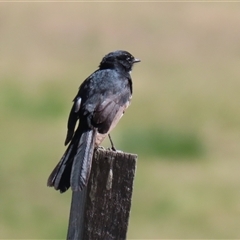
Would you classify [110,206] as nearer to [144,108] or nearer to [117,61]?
[117,61]

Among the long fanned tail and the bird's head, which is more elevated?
the bird's head

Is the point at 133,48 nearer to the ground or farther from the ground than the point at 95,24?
nearer to the ground

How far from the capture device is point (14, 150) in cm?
1271

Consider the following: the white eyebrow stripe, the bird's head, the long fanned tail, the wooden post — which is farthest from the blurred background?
the wooden post

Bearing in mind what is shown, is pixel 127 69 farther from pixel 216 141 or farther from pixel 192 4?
pixel 192 4

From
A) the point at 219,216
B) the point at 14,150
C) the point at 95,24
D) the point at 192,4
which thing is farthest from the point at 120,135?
the point at 192,4

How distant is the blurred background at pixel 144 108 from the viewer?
10.8m

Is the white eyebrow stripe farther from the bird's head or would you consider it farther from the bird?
the bird's head

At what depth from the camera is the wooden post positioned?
3824 mm

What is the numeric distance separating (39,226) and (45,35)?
10417mm

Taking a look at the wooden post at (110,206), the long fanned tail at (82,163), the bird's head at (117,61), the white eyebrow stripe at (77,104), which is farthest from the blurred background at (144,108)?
the wooden post at (110,206)

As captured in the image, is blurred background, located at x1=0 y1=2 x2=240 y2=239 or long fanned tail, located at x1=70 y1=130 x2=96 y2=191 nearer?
long fanned tail, located at x1=70 y1=130 x2=96 y2=191

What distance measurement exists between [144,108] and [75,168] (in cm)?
1120

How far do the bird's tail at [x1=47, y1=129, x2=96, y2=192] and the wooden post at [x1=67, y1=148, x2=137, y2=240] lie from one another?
0.33ft
